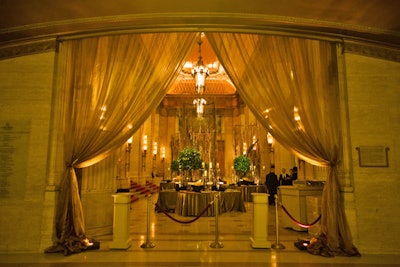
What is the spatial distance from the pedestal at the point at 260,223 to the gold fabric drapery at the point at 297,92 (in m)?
0.70

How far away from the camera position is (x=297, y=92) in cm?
446

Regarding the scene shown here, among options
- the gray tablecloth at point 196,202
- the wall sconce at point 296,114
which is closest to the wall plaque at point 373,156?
the wall sconce at point 296,114

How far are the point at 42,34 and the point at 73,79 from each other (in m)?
0.94

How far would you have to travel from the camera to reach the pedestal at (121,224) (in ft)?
13.5

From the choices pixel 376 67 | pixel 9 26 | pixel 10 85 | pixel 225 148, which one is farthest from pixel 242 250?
pixel 225 148

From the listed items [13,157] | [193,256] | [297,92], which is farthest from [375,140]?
[13,157]

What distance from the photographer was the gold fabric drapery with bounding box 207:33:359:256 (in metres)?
4.24

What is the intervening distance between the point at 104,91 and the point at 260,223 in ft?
11.4

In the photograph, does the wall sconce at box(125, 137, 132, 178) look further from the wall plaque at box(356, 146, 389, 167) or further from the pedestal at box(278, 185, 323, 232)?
the wall plaque at box(356, 146, 389, 167)

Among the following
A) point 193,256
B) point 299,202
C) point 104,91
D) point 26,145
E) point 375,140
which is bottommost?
point 193,256

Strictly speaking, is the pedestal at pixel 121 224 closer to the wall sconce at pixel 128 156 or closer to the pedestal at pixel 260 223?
the pedestal at pixel 260 223

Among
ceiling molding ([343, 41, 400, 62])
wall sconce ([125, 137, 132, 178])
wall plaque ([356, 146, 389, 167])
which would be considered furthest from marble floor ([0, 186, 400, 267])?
wall sconce ([125, 137, 132, 178])

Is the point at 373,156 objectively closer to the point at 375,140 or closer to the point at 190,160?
the point at 375,140

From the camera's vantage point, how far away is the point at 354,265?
351cm
